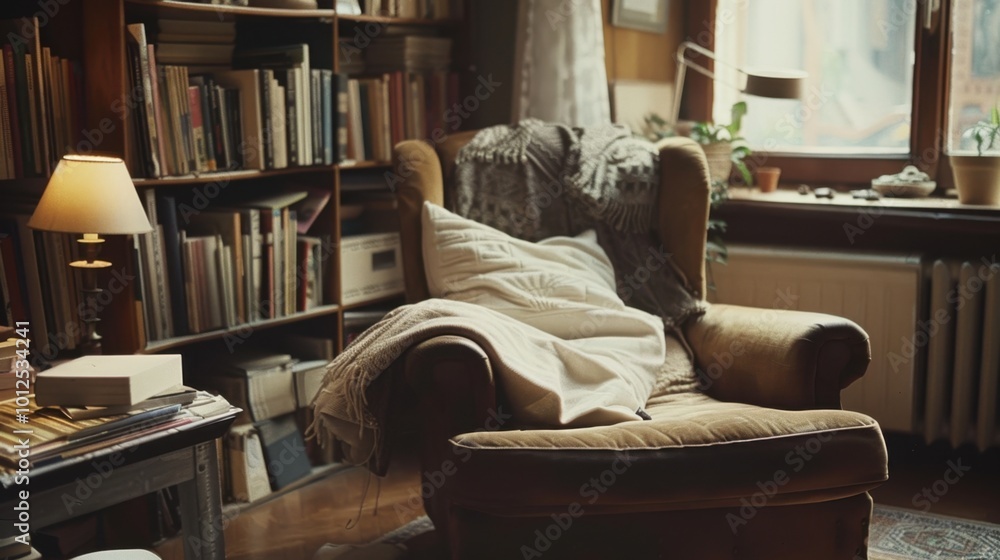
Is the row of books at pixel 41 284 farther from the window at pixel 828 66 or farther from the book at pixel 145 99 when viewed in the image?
the window at pixel 828 66

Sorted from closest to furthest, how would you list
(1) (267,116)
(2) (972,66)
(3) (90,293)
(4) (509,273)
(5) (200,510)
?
1. (5) (200,510)
2. (3) (90,293)
3. (4) (509,273)
4. (1) (267,116)
5. (2) (972,66)

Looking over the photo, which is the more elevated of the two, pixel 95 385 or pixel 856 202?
pixel 856 202

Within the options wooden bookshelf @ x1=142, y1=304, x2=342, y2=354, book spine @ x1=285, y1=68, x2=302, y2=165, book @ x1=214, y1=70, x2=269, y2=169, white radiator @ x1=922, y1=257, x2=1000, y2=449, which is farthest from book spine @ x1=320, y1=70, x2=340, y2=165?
white radiator @ x1=922, y1=257, x2=1000, y2=449

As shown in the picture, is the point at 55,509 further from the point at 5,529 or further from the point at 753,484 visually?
the point at 753,484

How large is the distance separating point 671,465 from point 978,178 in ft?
5.26

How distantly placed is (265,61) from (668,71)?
1.49m

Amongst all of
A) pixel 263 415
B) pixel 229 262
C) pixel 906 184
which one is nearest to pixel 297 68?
pixel 229 262

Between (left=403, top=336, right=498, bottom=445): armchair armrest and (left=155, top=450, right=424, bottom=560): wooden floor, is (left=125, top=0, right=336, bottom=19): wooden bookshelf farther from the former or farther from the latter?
(left=155, top=450, right=424, bottom=560): wooden floor

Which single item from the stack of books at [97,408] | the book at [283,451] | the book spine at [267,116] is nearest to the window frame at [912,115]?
the book spine at [267,116]

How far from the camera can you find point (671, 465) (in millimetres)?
1766

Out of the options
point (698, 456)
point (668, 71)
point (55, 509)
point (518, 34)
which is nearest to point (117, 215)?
point (55, 509)

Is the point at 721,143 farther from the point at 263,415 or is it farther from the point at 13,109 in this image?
the point at 13,109

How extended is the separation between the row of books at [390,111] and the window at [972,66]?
158cm

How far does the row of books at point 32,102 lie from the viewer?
2141 millimetres
